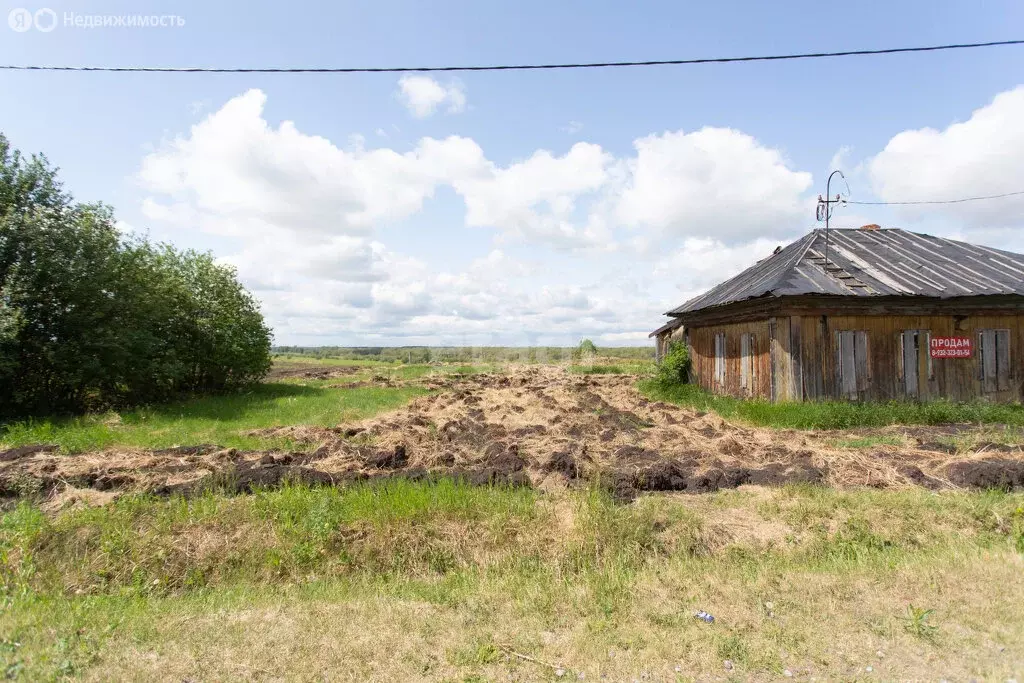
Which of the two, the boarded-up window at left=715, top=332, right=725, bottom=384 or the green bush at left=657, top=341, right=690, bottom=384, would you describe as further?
the green bush at left=657, top=341, right=690, bottom=384

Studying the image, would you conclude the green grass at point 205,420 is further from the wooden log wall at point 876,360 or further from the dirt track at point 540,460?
the wooden log wall at point 876,360

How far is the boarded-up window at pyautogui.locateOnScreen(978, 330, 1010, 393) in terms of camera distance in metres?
14.1

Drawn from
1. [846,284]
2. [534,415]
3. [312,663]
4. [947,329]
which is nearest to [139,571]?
[312,663]

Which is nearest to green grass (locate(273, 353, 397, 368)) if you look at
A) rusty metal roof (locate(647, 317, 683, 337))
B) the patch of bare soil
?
the patch of bare soil

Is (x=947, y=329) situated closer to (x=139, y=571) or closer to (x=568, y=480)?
(x=568, y=480)

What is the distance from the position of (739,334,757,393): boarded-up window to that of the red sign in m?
4.22

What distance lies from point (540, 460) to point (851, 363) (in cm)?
929

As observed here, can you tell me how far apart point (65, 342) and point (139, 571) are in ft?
40.6

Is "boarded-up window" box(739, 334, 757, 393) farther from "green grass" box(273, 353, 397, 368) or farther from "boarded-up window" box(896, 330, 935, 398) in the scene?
"green grass" box(273, 353, 397, 368)

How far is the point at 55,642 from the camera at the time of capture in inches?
155

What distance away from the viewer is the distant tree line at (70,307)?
45.1 ft

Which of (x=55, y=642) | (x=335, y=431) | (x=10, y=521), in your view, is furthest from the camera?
(x=335, y=431)

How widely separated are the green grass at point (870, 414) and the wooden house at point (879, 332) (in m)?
0.50

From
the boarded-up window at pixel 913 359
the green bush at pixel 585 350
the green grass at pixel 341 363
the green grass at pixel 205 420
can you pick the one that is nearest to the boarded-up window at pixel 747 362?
the boarded-up window at pixel 913 359
